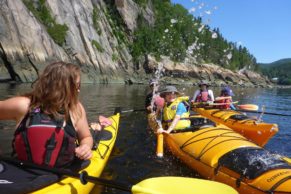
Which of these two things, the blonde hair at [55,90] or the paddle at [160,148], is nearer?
the blonde hair at [55,90]

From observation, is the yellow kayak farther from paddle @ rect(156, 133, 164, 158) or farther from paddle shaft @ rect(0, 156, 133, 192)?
paddle @ rect(156, 133, 164, 158)

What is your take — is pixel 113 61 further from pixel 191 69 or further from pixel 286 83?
pixel 286 83

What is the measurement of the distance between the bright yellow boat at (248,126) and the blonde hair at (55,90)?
668cm

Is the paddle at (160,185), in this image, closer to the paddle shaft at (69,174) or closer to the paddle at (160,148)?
the paddle shaft at (69,174)

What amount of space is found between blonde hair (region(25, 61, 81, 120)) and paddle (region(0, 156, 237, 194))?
0.61 m

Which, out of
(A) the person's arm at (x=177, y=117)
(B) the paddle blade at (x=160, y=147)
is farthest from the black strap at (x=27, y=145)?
(A) the person's arm at (x=177, y=117)

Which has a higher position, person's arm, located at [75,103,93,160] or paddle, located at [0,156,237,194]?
person's arm, located at [75,103,93,160]

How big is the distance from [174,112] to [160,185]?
4.41 m

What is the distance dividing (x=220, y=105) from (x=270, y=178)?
776 cm

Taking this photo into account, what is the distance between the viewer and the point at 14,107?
11.2ft

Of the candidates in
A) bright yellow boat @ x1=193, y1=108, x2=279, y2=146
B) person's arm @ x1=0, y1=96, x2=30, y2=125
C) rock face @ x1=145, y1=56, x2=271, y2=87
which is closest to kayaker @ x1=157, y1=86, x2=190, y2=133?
bright yellow boat @ x1=193, y1=108, x2=279, y2=146

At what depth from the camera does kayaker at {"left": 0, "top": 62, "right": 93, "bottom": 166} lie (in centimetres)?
343

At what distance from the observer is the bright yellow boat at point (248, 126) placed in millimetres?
Result: 9023

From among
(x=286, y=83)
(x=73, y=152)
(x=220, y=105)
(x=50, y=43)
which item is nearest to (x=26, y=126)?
(x=73, y=152)
